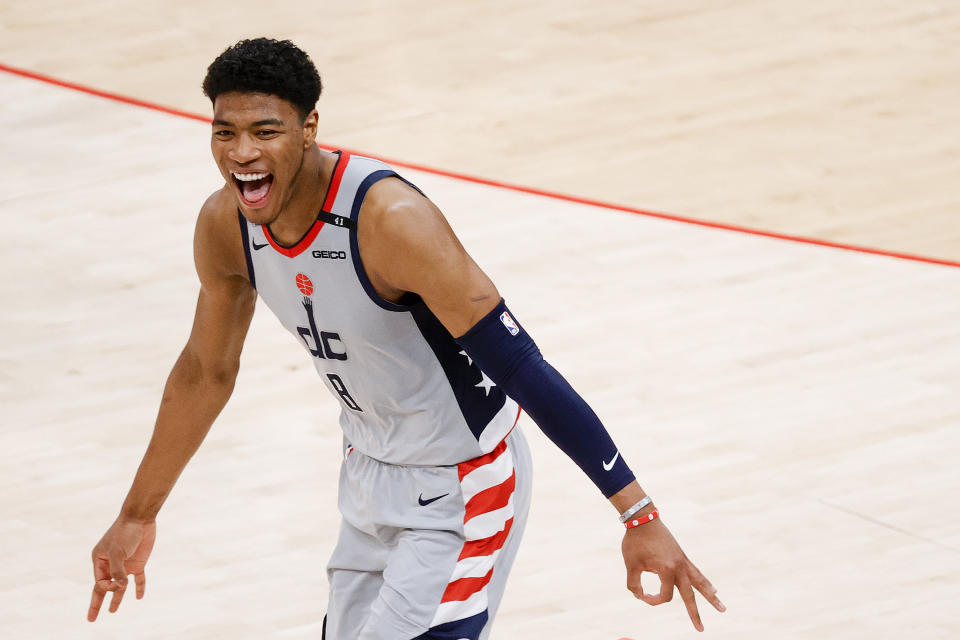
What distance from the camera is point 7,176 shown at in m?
7.97

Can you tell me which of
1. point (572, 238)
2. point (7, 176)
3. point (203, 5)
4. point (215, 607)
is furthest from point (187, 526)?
point (203, 5)

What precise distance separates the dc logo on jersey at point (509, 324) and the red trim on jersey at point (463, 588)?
0.54 m

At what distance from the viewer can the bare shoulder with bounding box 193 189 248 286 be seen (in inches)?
137

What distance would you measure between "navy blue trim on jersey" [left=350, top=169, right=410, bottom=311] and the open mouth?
160mm

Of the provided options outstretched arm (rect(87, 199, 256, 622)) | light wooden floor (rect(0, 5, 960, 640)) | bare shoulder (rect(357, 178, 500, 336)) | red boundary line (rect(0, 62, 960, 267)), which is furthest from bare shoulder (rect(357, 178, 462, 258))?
red boundary line (rect(0, 62, 960, 267))

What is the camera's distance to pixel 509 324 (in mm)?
3146

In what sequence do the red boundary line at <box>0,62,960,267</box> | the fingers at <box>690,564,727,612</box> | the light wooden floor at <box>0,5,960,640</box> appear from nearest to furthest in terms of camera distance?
the fingers at <box>690,564,727,612</box> < the light wooden floor at <box>0,5,960,640</box> < the red boundary line at <box>0,62,960,267</box>

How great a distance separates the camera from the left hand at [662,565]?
10.1 feet

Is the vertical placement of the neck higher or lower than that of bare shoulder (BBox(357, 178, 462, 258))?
higher

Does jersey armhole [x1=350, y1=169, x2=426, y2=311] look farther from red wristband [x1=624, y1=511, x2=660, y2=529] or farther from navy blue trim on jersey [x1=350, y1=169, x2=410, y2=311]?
red wristband [x1=624, y1=511, x2=660, y2=529]

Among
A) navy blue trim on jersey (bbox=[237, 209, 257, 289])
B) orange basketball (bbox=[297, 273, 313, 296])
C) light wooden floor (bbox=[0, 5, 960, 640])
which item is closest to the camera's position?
orange basketball (bbox=[297, 273, 313, 296])

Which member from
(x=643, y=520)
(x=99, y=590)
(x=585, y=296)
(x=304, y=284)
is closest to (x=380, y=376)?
(x=304, y=284)

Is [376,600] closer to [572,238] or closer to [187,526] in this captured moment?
[187,526]

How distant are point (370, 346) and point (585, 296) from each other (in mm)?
3315
